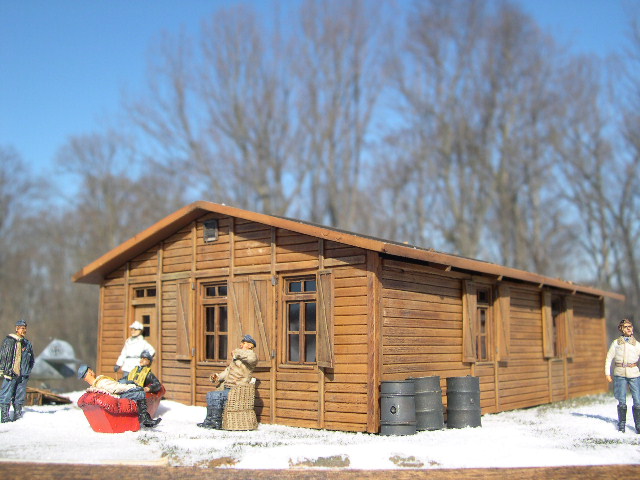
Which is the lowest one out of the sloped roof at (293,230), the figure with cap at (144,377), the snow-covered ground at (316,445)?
the snow-covered ground at (316,445)

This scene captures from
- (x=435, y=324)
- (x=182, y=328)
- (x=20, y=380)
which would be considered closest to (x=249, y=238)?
(x=182, y=328)

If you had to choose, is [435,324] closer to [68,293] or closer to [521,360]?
[521,360]

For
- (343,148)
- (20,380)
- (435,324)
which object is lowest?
(20,380)

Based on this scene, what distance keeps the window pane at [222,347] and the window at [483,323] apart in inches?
187

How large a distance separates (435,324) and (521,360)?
12.1 feet

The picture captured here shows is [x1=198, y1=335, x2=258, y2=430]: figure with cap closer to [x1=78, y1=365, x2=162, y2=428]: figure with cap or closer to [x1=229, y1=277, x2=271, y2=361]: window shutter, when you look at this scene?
[x1=229, y1=277, x2=271, y2=361]: window shutter

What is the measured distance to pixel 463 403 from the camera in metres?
11.7

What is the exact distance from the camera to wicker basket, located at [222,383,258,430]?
11.4 metres

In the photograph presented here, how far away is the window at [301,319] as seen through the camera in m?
11.9

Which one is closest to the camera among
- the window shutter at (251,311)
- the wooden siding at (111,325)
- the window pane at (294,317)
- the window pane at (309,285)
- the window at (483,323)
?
the window pane at (309,285)

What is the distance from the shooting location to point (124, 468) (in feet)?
27.4

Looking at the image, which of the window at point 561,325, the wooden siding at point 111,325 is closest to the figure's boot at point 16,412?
the wooden siding at point 111,325

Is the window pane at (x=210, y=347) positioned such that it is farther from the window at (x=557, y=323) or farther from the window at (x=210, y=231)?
the window at (x=557, y=323)

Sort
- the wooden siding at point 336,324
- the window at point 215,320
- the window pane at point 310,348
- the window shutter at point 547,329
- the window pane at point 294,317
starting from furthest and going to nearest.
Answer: the window shutter at point 547,329, the window at point 215,320, the window pane at point 294,317, the window pane at point 310,348, the wooden siding at point 336,324
